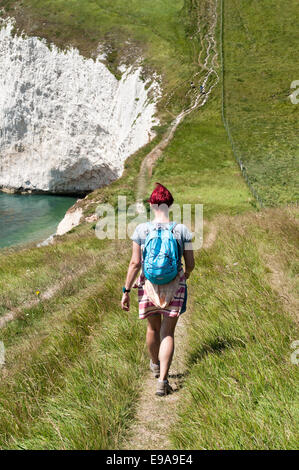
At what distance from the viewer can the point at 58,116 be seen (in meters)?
55.1

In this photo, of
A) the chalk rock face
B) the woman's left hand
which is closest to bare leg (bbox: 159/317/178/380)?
the woman's left hand

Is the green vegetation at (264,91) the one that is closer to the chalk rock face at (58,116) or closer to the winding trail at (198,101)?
the winding trail at (198,101)

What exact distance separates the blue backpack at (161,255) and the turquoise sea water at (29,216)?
1235 inches

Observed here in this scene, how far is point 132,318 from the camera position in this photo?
7.02 metres

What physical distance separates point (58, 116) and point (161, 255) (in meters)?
54.5

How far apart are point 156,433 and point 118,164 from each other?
45.1 meters

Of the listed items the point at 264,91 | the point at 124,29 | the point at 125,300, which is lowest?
the point at 125,300

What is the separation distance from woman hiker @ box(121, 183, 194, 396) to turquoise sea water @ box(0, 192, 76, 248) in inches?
1215

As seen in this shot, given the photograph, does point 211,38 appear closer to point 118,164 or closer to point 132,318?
point 118,164

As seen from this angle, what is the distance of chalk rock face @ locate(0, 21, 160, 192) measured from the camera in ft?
162

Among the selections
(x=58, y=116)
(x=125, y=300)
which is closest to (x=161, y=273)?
(x=125, y=300)

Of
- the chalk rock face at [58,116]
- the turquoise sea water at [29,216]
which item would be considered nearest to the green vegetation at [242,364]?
the turquoise sea water at [29,216]

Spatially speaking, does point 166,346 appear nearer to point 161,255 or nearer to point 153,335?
point 153,335
